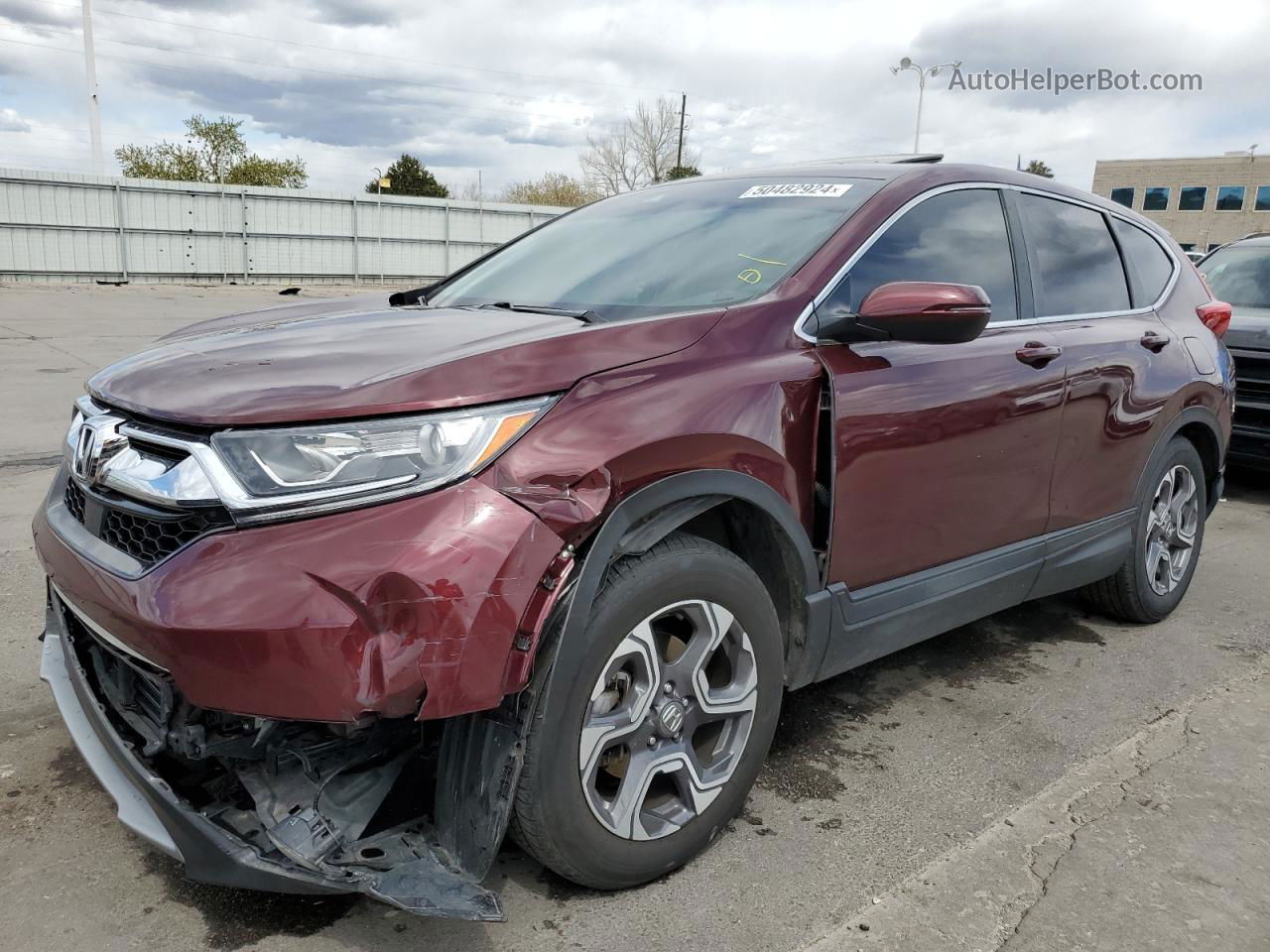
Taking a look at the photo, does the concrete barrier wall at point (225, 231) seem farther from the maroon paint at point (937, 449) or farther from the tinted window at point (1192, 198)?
the tinted window at point (1192, 198)

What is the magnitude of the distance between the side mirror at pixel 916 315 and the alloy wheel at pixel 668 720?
870 millimetres

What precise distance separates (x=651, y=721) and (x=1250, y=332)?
21.5ft

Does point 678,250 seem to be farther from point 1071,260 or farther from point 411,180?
point 411,180

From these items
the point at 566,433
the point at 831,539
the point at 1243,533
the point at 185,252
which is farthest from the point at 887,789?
the point at 185,252

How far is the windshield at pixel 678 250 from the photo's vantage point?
2779mm

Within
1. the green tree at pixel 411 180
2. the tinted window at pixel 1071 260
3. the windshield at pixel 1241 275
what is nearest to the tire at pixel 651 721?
the tinted window at pixel 1071 260

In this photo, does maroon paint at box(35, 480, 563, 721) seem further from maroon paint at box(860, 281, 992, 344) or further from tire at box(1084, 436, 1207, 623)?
tire at box(1084, 436, 1207, 623)

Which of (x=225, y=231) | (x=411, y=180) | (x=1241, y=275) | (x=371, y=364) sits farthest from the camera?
(x=411, y=180)

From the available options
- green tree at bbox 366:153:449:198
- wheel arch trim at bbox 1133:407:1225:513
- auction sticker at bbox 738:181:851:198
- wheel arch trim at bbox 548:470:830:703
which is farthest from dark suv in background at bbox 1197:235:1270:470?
green tree at bbox 366:153:449:198

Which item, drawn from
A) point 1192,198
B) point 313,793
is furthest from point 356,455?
point 1192,198

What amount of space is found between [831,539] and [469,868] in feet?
4.12

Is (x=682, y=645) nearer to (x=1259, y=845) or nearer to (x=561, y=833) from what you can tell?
(x=561, y=833)

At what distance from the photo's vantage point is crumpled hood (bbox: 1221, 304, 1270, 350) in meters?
6.88

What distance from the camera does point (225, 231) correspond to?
86.4ft
